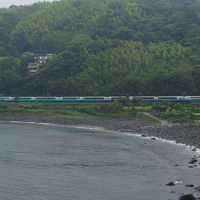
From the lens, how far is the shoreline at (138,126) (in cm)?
4547

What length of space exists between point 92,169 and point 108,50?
83.5m

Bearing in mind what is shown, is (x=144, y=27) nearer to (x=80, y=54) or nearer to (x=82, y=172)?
(x=80, y=54)

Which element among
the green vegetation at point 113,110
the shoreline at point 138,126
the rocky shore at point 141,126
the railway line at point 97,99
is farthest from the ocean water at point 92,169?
the railway line at point 97,99

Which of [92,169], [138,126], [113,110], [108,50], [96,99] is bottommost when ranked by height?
[92,169]

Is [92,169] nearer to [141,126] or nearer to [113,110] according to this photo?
[141,126]

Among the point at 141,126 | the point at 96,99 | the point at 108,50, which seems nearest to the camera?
the point at 141,126

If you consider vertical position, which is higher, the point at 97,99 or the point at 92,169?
the point at 97,99

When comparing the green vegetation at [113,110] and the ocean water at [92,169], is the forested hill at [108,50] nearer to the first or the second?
the green vegetation at [113,110]

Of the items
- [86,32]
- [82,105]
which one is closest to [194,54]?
[82,105]

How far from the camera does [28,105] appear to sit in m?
85.6

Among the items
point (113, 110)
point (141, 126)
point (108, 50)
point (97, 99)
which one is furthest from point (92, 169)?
point (108, 50)

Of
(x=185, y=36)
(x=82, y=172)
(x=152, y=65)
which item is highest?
(x=185, y=36)

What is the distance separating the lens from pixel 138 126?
195 feet

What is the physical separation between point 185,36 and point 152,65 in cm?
2605
